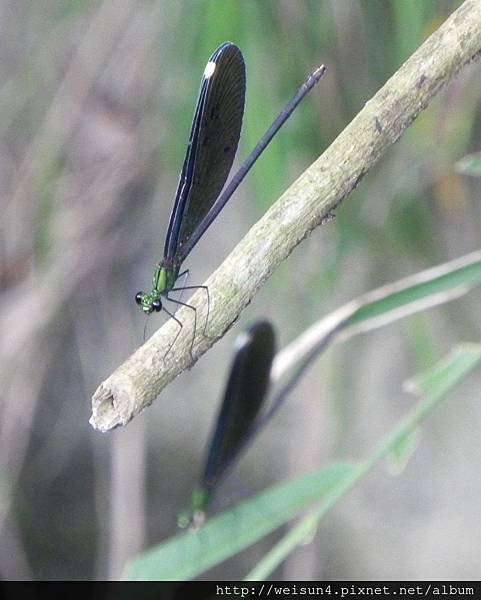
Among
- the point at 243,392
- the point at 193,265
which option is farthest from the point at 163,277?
the point at 193,265

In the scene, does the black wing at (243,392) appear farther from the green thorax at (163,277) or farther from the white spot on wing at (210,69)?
the white spot on wing at (210,69)

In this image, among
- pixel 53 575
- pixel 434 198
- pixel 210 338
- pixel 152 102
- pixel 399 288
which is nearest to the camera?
pixel 210 338

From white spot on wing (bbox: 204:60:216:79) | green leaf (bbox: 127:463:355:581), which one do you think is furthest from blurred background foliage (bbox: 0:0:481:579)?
white spot on wing (bbox: 204:60:216:79)

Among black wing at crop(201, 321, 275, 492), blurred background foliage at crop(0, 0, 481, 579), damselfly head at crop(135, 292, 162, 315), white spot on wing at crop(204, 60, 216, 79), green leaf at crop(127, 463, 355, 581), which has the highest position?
blurred background foliage at crop(0, 0, 481, 579)

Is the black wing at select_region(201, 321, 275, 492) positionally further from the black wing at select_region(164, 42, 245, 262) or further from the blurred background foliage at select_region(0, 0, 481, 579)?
the blurred background foliage at select_region(0, 0, 481, 579)

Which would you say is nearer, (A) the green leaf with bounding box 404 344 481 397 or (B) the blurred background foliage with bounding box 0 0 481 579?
(A) the green leaf with bounding box 404 344 481 397

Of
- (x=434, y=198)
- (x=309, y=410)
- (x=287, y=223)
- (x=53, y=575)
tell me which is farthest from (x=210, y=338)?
(x=53, y=575)

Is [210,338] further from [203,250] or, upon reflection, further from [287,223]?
[203,250]
